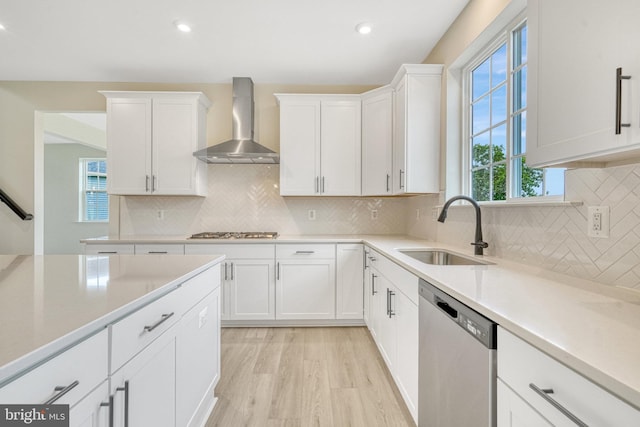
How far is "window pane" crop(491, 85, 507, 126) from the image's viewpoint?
1.99 meters

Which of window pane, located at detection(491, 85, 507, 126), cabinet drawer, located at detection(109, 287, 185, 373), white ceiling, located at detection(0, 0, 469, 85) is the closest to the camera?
cabinet drawer, located at detection(109, 287, 185, 373)

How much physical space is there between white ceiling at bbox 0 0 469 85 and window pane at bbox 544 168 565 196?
1468mm

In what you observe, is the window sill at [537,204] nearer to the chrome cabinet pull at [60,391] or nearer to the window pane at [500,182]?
the window pane at [500,182]

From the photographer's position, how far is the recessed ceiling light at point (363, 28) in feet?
8.08

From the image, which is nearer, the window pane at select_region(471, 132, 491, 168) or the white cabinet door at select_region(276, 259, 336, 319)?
the window pane at select_region(471, 132, 491, 168)

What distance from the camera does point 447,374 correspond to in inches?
46.6

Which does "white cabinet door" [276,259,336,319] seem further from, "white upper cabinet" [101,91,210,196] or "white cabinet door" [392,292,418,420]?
"white upper cabinet" [101,91,210,196]

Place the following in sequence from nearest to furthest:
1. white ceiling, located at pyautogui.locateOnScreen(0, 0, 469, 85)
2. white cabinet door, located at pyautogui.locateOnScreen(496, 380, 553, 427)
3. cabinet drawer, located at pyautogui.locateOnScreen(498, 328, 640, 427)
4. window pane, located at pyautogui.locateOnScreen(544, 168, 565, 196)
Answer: cabinet drawer, located at pyautogui.locateOnScreen(498, 328, 640, 427), white cabinet door, located at pyautogui.locateOnScreen(496, 380, 553, 427), window pane, located at pyautogui.locateOnScreen(544, 168, 565, 196), white ceiling, located at pyautogui.locateOnScreen(0, 0, 469, 85)

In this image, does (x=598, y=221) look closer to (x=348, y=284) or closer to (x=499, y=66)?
(x=499, y=66)

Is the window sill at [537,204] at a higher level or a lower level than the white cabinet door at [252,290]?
higher

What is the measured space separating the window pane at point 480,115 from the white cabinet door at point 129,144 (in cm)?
313

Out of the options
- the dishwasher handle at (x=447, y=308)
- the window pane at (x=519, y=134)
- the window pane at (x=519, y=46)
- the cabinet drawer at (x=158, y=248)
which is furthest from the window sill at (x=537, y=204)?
the cabinet drawer at (x=158, y=248)

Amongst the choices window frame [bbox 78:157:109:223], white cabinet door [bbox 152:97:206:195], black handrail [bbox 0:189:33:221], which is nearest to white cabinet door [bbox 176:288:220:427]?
white cabinet door [bbox 152:97:206:195]

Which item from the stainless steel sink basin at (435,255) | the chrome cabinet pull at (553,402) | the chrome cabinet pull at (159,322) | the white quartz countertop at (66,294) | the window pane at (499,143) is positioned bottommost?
the chrome cabinet pull at (553,402)
